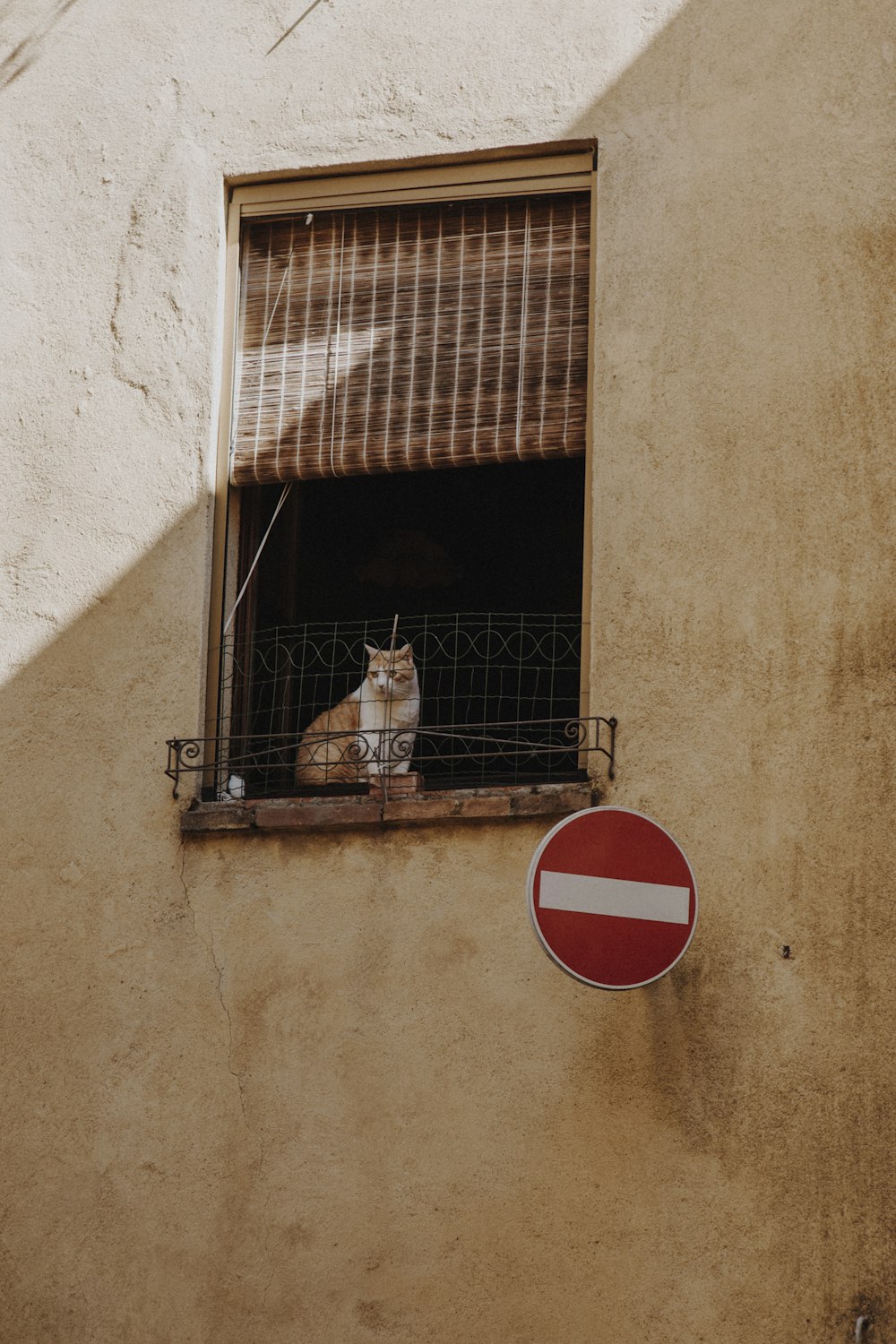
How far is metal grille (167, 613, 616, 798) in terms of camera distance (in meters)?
6.27

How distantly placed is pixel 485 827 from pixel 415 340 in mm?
2166

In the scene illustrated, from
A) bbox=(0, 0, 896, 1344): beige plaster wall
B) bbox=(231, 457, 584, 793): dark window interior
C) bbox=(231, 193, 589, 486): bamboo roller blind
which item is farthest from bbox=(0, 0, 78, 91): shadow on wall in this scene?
bbox=(231, 457, 584, 793): dark window interior

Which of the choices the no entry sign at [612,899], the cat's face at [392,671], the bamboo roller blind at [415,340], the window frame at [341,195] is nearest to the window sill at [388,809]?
the window frame at [341,195]

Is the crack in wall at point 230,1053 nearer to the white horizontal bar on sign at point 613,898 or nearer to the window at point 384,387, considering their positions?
the window at point 384,387

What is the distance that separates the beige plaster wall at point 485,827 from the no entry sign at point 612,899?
65cm

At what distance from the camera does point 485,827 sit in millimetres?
6023

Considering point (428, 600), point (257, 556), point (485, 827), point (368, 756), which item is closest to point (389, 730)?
point (368, 756)

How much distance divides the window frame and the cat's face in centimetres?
67

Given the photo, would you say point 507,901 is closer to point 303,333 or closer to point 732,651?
point 732,651

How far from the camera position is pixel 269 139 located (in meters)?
7.04

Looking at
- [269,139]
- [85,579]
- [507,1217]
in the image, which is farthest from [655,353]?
[507,1217]

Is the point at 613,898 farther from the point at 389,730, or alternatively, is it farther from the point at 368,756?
the point at 368,756

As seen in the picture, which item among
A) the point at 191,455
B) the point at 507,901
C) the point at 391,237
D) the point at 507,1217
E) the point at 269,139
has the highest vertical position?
the point at 269,139

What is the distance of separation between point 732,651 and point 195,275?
286cm
